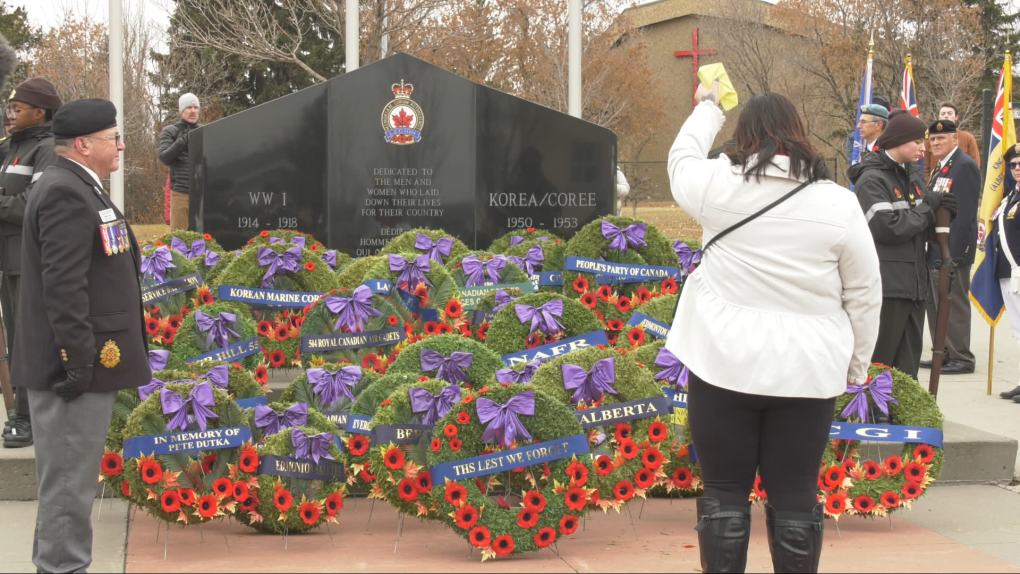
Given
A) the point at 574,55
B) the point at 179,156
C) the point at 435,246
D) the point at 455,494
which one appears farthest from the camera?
the point at 574,55

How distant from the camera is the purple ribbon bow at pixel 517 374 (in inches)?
197

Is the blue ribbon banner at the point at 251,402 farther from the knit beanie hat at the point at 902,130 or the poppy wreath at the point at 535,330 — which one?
the knit beanie hat at the point at 902,130

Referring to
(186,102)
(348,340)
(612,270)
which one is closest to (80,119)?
(348,340)

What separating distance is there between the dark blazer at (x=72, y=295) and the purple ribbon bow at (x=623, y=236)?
13.0 ft

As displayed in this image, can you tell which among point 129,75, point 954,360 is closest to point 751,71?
point 129,75

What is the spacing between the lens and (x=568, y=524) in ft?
14.3

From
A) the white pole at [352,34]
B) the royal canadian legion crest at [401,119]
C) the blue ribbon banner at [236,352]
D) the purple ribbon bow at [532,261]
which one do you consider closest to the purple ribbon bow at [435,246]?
the purple ribbon bow at [532,261]

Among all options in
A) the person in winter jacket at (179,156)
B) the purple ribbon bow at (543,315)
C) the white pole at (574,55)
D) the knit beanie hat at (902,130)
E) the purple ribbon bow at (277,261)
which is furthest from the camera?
the white pole at (574,55)

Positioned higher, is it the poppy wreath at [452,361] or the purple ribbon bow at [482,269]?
the purple ribbon bow at [482,269]

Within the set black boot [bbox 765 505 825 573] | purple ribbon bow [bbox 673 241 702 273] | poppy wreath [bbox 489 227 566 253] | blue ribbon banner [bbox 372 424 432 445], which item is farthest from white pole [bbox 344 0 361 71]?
black boot [bbox 765 505 825 573]

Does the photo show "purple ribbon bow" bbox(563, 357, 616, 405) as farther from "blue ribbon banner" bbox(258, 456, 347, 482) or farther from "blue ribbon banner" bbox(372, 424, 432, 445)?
"blue ribbon banner" bbox(258, 456, 347, 482)

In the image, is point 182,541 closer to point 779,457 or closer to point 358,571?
point 358,571

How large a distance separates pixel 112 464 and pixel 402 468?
1.22 metres

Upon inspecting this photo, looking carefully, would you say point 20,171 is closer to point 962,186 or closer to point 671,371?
point 671,371
